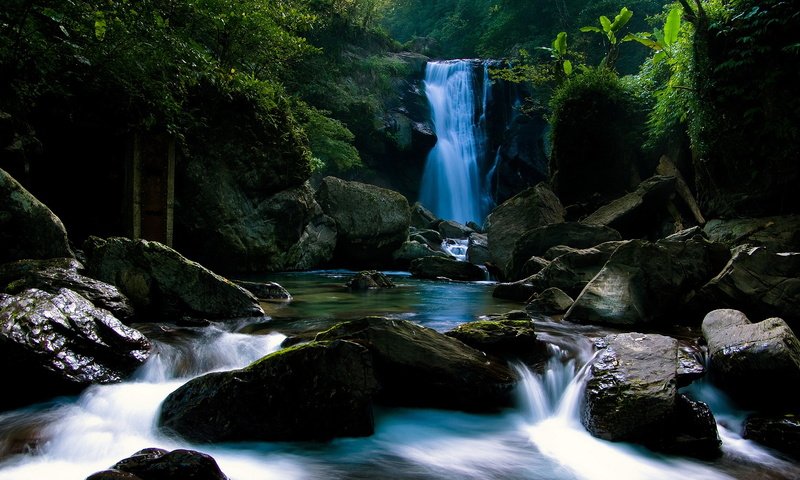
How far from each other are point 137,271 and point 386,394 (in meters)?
3.67

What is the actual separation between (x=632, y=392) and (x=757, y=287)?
2.96 m

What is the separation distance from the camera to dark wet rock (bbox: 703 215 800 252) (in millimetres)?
8102

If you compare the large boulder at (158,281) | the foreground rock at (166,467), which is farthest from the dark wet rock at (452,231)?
→ the foreground rock at (166,467)

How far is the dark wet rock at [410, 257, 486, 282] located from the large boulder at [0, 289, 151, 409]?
29.9 feet

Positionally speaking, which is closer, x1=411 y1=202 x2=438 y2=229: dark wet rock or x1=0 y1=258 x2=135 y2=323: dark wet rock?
x1=0 y1=258 x2=135 y2=323: dark wet rock

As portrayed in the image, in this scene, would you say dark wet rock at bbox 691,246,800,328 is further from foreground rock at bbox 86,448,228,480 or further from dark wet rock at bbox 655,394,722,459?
foreground rock at bbox 86,448,228,480

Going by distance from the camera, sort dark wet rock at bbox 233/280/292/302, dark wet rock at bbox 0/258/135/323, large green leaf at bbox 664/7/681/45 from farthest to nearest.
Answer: large green leaf at bbox 664/7/681/45
dark wet rock at bbox 233/280/292/302
dark wet rock at bbox 0/258/135/323

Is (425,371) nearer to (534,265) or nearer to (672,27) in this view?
(534,265)

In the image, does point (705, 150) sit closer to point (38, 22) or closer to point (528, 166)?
point (38, 22)

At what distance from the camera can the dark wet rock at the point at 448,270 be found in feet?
42.6

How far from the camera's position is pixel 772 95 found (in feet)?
27.9

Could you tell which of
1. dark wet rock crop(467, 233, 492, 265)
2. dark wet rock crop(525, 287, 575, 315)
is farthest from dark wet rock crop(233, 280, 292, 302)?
dark wet rock crop(467, 233, 492, 265)

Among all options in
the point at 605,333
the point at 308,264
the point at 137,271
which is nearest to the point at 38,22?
the point at 137,271

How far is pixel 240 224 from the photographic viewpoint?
11.7m
